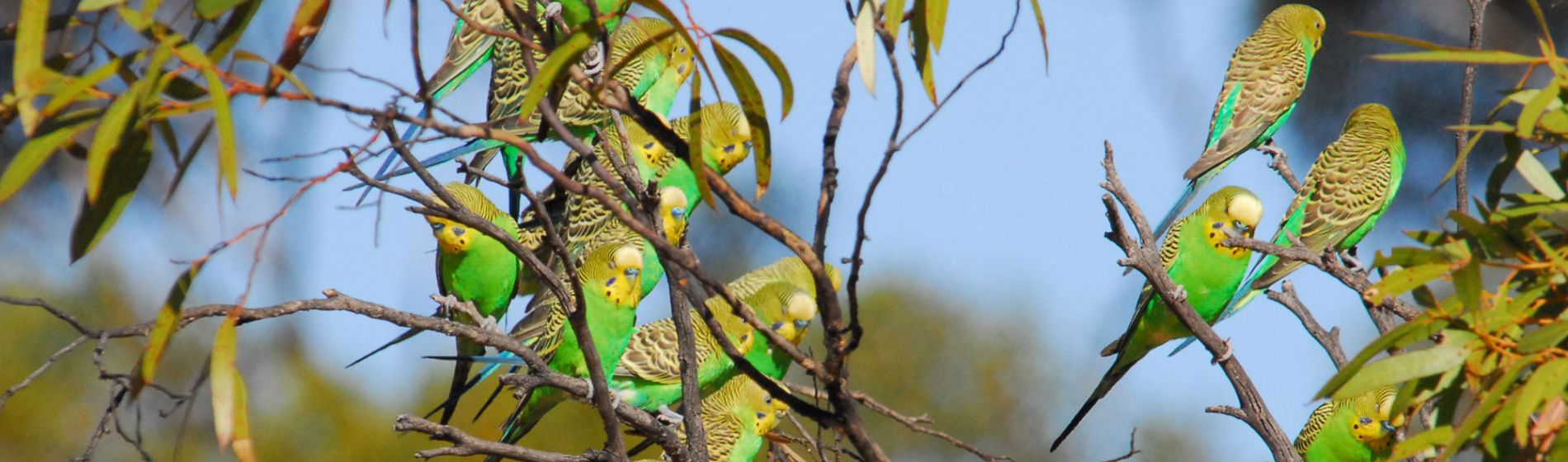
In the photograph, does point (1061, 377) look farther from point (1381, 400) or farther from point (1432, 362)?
point (1432, 362)

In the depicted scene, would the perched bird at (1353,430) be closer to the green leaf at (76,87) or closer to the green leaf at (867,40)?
the green leaf at (867,40)

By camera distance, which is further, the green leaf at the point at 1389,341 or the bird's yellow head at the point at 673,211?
the bird's yellow head at the point at 673,211

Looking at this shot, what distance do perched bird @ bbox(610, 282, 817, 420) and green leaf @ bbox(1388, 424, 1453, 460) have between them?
2084 mm

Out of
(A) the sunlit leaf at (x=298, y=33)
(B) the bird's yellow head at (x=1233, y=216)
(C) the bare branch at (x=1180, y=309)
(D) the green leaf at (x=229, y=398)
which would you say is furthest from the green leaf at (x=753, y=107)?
(B) the bird's yellow head at (x=1233, y=216)

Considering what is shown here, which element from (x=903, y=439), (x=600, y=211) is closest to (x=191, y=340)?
(x=903, y=439)

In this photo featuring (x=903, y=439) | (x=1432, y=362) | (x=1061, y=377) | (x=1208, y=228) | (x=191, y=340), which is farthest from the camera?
(x=1061, y=377)

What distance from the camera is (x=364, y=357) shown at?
2457 mm

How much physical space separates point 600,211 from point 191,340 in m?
7.75

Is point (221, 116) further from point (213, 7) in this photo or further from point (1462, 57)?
point (1462, 57)

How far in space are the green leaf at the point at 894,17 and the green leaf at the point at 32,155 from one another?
82 cm

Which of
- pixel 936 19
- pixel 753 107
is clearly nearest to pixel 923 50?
pixel 936 19

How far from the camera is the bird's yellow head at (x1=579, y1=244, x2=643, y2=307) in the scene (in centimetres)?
321

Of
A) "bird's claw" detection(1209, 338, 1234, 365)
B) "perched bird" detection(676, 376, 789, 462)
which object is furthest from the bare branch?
"perched bird" detection(676, 376, 789, 462)

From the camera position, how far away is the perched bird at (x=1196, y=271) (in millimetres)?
3250
